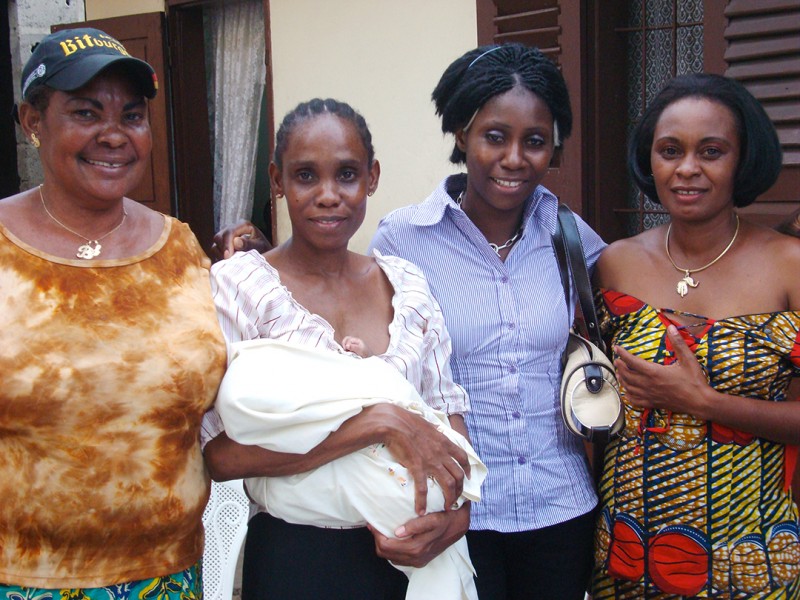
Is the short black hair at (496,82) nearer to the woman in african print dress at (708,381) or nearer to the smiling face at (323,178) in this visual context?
the woman in african print dress at (708,381)

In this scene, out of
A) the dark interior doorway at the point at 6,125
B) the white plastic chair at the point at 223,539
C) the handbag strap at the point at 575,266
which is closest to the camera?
the handbag strap at the point at 575,266

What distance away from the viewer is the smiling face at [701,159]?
2.53m

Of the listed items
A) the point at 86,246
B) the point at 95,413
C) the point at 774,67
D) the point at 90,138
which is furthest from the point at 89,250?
the point at 774,67

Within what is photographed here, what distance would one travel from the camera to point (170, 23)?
6566mm

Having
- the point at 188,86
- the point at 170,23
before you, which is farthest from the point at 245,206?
the point at 170,23

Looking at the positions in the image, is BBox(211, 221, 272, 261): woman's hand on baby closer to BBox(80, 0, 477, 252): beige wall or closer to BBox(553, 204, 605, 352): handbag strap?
BBox(553, 204, 605, 352): handbag strap

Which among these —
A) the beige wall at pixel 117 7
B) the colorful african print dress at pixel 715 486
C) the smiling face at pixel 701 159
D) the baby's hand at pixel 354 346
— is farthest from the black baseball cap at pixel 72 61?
the beige wall at pixel 117 7

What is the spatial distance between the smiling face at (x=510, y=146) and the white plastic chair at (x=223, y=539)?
4.56 ft

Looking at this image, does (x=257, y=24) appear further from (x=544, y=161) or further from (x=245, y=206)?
(x=544, y=161)

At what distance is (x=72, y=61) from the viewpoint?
1.98 meters

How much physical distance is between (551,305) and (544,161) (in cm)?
41

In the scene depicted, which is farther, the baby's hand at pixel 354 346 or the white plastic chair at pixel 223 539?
the white plastic chair at pixel 223 539

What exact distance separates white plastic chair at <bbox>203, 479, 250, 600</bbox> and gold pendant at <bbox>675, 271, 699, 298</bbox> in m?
1.61

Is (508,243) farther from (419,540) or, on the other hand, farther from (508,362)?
(419,540)
